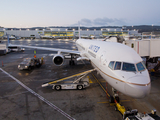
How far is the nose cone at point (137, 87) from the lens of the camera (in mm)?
6933

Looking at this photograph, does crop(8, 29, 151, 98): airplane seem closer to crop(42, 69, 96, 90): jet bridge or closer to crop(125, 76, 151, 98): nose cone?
crop(125, 76, 151, 98): nose cone

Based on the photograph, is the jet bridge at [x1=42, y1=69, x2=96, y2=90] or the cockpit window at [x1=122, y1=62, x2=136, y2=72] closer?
the cockpit window at [x1=122, y1=62, x2=136, y2=72]

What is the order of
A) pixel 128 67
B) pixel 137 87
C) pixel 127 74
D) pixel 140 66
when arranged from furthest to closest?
pixel 140 66
pixel 128 67
pixel 127 74
pixel 137 87

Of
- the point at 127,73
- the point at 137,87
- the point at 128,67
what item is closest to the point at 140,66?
the point at 128,67

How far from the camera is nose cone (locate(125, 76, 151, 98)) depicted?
6.93m

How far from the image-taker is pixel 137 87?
6.92m

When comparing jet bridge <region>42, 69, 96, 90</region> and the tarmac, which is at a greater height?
jet bridge <region>42, 69, 96, 90</region>

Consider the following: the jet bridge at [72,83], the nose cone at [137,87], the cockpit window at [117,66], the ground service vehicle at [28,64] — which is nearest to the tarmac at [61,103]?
the jet bridge at [72,83]

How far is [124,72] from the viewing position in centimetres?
780

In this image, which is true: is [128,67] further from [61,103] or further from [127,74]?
[61,103]

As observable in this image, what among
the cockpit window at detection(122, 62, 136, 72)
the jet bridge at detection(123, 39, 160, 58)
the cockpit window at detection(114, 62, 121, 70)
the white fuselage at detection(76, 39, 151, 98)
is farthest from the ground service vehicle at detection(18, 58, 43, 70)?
the cockpit window at detection(122, 62, 136, 72)

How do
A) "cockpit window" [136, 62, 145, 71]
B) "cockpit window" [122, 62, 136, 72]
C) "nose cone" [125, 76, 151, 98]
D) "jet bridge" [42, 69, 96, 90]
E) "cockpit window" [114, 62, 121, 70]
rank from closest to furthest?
"nose cone" [125, 76, 151, 98] < "cockpit window" [122, 62, 136, 72] < "cockpit window" [136, 62, 145, 71] < "cockpit window" [114, 62, 121, 70] < "jet bridge" [42, 69, 96, 90]

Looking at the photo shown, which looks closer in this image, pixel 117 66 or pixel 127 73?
pixel 127 73

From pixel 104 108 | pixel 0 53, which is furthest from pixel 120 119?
pixel 0 53
